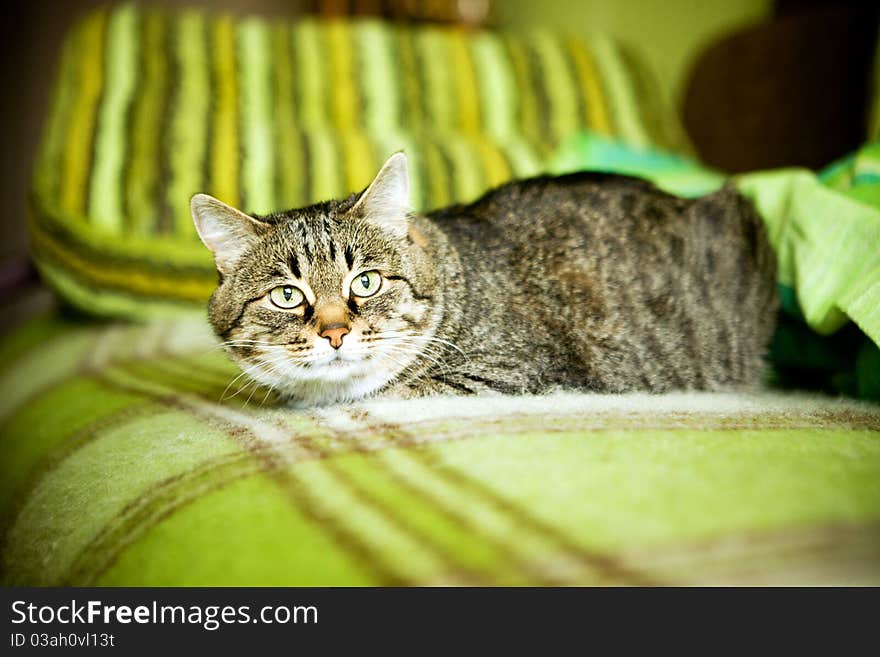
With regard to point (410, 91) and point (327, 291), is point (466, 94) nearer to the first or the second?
point (410, 91)

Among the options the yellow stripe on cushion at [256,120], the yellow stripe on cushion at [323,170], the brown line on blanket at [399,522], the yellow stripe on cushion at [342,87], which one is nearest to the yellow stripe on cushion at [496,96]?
the yellow stripe on cushion at [342,87]

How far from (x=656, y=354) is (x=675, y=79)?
1758 millimetres

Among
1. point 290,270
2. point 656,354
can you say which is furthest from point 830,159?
point 290,270

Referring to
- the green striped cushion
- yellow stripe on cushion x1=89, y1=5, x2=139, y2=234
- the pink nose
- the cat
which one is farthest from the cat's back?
yellow stripe on cushion x1=89, y1=5, x2=139, y2=234

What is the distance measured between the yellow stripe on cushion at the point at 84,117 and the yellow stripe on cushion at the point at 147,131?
11 centimetres

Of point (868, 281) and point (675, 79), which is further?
point (675, 79)

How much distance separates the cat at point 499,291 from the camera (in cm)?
95

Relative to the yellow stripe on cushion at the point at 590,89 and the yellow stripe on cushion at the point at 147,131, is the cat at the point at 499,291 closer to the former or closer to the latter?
the yellow stripe on cushion at the point at 147,131

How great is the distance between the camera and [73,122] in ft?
5.32

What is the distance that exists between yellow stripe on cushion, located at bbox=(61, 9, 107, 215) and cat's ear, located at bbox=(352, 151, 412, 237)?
0.91 meters

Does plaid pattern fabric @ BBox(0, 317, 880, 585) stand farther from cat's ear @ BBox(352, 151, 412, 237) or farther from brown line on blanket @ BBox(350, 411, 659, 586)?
cat's ear @ BBox(352, 151, 412, 237)

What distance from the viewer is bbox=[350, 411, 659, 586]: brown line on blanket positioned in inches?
16.7

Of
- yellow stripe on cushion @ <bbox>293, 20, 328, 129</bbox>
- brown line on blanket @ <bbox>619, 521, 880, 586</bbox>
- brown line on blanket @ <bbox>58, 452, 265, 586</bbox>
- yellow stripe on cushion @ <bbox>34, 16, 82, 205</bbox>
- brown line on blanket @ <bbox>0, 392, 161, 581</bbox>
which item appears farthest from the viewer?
yellow stripe on cushion @ <bbox>293, 20, 328, 129</bbox>
